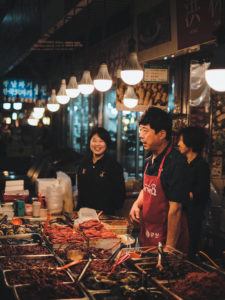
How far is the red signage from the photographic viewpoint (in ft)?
19.2

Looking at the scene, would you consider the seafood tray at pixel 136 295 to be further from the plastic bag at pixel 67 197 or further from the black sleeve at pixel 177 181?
the plastic bag at pixel 67 197

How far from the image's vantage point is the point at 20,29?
525 inches

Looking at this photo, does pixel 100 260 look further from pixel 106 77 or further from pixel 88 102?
pixel 88 102

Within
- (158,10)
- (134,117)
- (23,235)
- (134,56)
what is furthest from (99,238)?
(134,117)

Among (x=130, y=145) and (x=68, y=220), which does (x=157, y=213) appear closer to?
(x=68, y=220)

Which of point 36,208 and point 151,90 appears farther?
point 151,90

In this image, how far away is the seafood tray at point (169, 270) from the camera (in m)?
3.27

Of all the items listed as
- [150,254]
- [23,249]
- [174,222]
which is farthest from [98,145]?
[150,254]

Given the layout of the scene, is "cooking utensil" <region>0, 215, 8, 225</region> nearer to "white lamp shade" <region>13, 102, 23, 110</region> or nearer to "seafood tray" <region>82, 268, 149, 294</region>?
"seafood tray" <region>82, 268, 149, 294</region>

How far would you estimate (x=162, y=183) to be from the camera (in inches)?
178

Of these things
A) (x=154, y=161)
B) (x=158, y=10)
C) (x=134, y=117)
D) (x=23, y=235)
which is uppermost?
(x=158, y=10)

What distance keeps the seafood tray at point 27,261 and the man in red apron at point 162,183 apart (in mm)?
1241

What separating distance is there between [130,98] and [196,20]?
178 cm

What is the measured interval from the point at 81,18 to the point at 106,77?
14.7 ft
